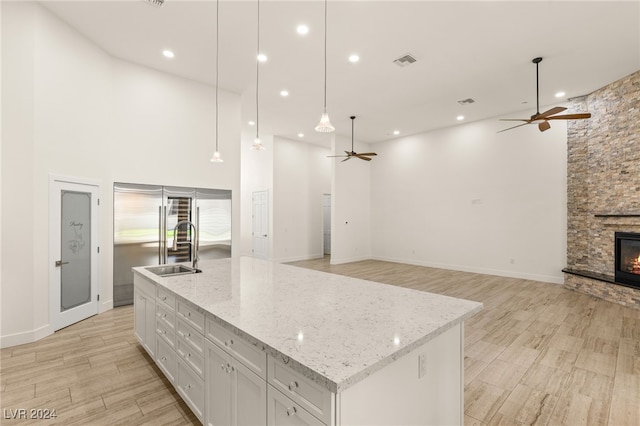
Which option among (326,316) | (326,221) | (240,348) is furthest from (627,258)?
(326,221)

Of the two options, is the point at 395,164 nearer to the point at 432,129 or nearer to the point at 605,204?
the point at 432,129

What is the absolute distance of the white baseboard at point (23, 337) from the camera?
3.36 m

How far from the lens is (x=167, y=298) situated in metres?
2.46

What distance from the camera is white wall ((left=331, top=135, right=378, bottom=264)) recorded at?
899 centimetres

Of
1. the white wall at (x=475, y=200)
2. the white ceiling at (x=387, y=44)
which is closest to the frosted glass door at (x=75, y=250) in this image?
the white ceiling at (x=387, y=44)

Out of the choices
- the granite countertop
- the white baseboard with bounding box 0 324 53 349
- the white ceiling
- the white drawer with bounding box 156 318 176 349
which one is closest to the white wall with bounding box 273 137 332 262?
the white ceiling

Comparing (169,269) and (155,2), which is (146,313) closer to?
(169,269)

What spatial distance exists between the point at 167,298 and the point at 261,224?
7.27 m

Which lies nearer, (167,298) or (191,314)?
(191,314)

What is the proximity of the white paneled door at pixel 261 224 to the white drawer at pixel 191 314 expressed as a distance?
7.10 metres

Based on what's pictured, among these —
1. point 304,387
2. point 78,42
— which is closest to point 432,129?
point 78,42

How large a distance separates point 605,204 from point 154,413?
748 centimetres

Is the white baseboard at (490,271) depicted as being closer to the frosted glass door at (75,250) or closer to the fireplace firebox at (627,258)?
the fireplace firebox at (627,258)

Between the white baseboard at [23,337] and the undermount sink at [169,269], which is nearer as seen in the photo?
the undermount sink at [169,269]
